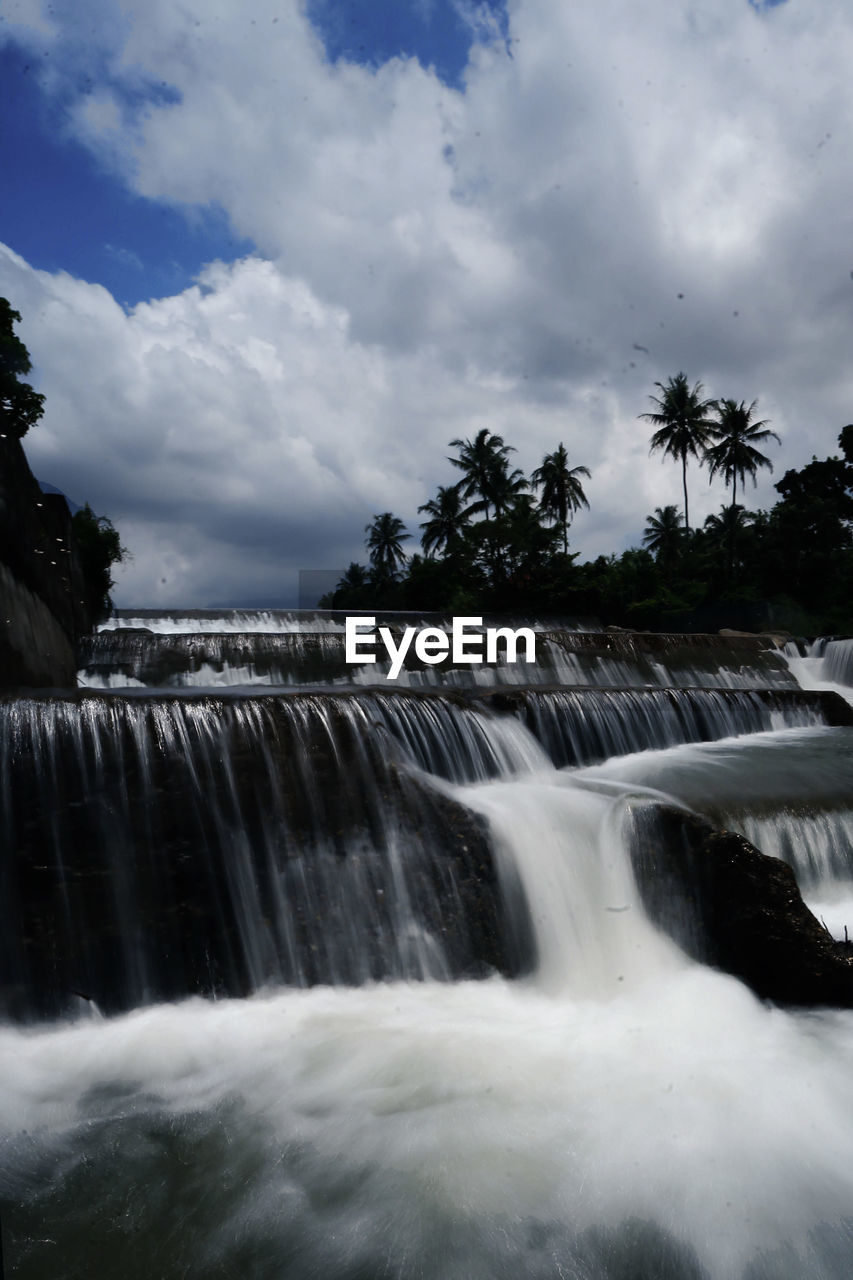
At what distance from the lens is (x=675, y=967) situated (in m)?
5.02

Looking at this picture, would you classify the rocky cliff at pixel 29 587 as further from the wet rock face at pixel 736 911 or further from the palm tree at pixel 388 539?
the palm tree at pixel 388 539

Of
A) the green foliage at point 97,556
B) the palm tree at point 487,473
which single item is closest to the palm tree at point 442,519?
the palm tree at point 487,473

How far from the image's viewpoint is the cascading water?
112 inches

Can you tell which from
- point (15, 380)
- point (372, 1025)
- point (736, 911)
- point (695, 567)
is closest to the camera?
point (372, 1025)

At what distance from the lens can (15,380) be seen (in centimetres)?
1661

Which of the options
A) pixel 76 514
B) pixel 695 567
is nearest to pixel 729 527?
pixel 695 567

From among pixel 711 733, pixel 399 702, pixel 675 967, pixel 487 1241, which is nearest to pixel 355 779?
pixel 399 702

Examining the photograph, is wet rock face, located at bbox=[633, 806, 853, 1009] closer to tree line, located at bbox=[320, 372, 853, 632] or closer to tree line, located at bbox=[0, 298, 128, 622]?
tree line, located at bbox=[0, 298, 128, 622]

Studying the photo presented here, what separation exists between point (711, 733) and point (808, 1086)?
715cm

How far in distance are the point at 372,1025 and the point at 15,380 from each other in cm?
1717

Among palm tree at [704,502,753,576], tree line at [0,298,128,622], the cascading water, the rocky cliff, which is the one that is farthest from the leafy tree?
palm tree at [704,502,753,576]

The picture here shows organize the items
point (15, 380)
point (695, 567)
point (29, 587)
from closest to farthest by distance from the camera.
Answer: point (29, 587)
point (15, 380)
point (695, 567)

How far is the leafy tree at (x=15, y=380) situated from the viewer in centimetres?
1608

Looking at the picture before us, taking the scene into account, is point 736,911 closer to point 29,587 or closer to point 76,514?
point 29,587
